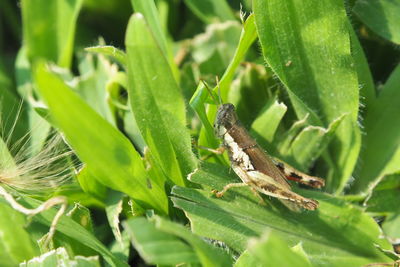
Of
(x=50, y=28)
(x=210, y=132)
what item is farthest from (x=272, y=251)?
(x=50, y=28)

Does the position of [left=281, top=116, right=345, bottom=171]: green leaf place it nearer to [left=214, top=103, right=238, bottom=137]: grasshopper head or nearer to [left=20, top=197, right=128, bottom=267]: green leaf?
[left=214, top=103, right=238, bottom=137]: grasshopper head

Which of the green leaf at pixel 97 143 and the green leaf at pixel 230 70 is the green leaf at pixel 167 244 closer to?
the green leaf at pixel 97 143

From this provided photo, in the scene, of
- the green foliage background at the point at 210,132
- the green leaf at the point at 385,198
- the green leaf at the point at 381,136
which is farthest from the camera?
the green leaf at the point at 381,136

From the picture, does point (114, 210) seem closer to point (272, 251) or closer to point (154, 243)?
point (154, 243)

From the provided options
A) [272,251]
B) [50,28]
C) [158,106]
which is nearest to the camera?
[272,251]

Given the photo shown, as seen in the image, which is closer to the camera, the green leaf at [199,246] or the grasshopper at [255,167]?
the green leaf at [199,246]

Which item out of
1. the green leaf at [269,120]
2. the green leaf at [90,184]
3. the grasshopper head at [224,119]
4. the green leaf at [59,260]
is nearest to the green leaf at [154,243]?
the green leaf at [59,260]

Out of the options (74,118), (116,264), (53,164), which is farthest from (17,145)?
(74,118)
